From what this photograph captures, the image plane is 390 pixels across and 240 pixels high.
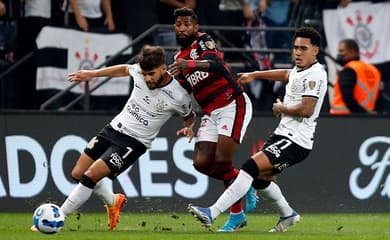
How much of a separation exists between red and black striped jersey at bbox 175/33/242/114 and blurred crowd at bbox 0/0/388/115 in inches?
139

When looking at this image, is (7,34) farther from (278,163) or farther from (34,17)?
(278,163)

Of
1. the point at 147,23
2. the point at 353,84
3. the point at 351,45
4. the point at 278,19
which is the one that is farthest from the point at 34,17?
the point at 353,84

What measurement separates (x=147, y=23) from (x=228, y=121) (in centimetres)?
568

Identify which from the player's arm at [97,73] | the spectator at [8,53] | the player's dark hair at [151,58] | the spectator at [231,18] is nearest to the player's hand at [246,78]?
the player's dark hair at [151,58]

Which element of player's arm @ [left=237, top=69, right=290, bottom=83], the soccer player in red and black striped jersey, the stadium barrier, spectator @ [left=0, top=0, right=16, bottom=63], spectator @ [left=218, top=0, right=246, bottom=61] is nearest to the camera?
the soccer player in red and black striped jersey

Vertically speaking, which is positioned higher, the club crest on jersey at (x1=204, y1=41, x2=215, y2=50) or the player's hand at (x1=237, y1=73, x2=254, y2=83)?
the club crest on jersey at (x1=204, y1=41, x2=215, y2=50)

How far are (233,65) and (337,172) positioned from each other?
244 cm

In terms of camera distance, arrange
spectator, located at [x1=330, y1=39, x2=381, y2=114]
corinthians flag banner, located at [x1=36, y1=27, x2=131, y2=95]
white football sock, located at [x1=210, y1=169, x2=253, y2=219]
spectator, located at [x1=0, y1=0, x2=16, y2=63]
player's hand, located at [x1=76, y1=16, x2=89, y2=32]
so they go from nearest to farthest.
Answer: white football sock, located at [x1=210, y1=169, x2=253, y2=219]
corinthians flag banner, located at [x1=36, y1=27, x2=131, y2=95]
player's hand, located at [x1=76, y1=16, x2=89, y2=32]
spectator, located at [x1=0, y1=0, x2=16, y2=63]
spectator, located at [x1=330, y1=39, x2=381, y2=114]

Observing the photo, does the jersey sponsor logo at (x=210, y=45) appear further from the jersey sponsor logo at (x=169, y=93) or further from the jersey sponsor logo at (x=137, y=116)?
the jersey sponsor logo at (x=137, y=116)

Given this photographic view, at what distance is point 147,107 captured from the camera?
14289mm

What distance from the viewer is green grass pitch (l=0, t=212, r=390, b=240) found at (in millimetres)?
12938

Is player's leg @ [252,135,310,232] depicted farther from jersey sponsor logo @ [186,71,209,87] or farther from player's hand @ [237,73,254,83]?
jersey sponsor logo @ [186,71,209,87]

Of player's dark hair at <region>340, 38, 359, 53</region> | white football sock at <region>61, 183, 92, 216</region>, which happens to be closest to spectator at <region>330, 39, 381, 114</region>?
player's dark hair at <region>340, 38, 359, 53</region>

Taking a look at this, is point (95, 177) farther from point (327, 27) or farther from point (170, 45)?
point (327, 27)
